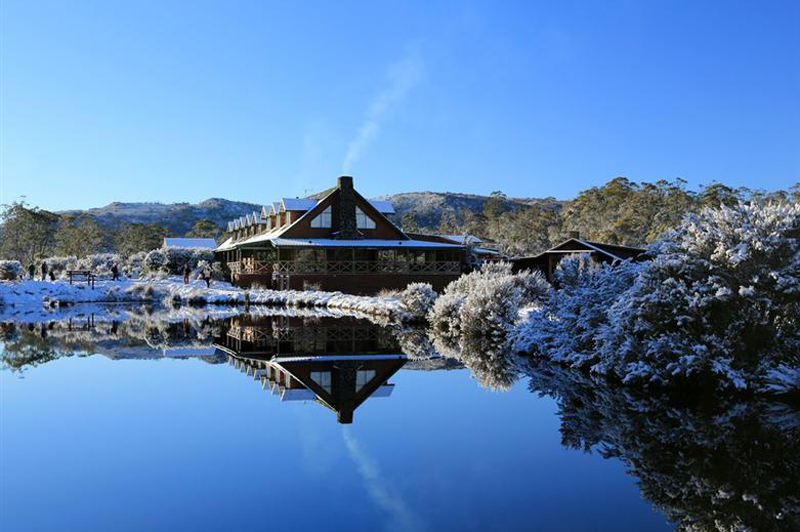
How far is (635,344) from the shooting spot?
1246 cm

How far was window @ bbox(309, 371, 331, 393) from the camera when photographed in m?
12.8

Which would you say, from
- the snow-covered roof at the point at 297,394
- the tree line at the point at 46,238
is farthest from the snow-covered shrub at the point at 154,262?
the snow-covered roof at the point at 297,394

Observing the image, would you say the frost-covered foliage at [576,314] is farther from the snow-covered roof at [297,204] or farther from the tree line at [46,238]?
the tree line at [46,238]

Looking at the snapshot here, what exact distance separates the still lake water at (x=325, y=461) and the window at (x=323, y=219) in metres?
32.4

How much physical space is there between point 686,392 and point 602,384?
151 cm

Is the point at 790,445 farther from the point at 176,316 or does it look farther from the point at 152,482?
the point at 176,316

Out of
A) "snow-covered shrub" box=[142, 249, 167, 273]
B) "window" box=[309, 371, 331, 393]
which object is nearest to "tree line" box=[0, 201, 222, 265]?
"snow-covered shrub" box=[142, 249, 167, 273]

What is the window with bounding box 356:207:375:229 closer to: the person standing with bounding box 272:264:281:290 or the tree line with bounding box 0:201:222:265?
the person standing with bounding box 272:264:281:290

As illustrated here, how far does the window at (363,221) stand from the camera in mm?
47625

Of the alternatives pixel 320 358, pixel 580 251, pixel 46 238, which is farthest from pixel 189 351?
pixel 46 238

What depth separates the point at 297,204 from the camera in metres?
48.7

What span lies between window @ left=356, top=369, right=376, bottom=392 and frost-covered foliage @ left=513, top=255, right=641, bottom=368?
13.6 feet

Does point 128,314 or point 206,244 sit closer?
point 128,314

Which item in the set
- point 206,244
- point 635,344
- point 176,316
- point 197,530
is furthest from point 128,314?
point 206,244
